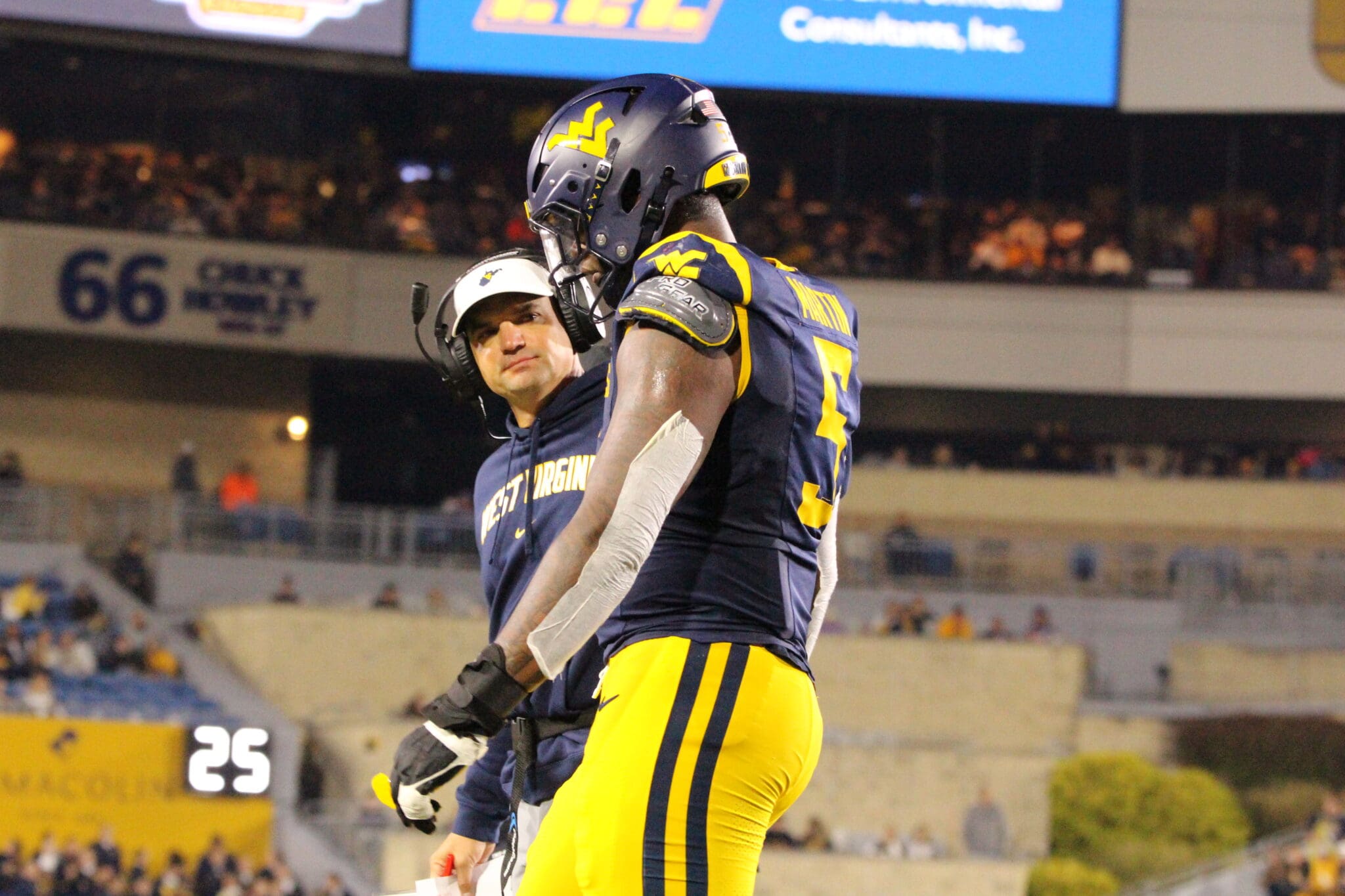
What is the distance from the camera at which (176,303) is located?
22078 mm

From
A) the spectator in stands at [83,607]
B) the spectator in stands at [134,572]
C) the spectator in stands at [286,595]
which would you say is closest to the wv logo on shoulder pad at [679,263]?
the spectator in stands at [83,607]

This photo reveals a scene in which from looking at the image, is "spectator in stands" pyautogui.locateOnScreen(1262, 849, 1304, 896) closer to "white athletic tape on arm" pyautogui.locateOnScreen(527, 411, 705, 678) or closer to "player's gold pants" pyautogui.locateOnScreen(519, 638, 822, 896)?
"player's gold pants" pyautogui.locateOnScreen(519, 638, 822, 896)

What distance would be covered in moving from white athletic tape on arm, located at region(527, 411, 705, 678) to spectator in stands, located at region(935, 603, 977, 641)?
1679cm

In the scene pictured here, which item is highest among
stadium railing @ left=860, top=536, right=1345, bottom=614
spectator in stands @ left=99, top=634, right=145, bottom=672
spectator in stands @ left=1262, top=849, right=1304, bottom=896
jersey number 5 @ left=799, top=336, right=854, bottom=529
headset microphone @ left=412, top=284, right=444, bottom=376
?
headset microphone @ left=412, top=284, right=444, bottom=376

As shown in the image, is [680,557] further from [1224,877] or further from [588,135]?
[1224,877]

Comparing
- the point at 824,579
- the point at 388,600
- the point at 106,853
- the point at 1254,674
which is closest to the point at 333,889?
the point at 106,853

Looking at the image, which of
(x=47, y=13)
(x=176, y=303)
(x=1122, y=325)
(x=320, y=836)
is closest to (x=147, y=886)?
(x=320, y=836)

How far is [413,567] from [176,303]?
5074 mm

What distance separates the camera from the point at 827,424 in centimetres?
275

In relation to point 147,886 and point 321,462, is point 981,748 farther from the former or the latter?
point 321,462

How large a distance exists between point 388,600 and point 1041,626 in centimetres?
726

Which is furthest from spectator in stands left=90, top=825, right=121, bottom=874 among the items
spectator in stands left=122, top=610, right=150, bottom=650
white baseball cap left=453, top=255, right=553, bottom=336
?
white baseball cap left=453, top=255, right=553, bottom=336

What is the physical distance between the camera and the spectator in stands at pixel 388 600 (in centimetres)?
1867

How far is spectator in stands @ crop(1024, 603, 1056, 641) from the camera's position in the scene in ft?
63.6
